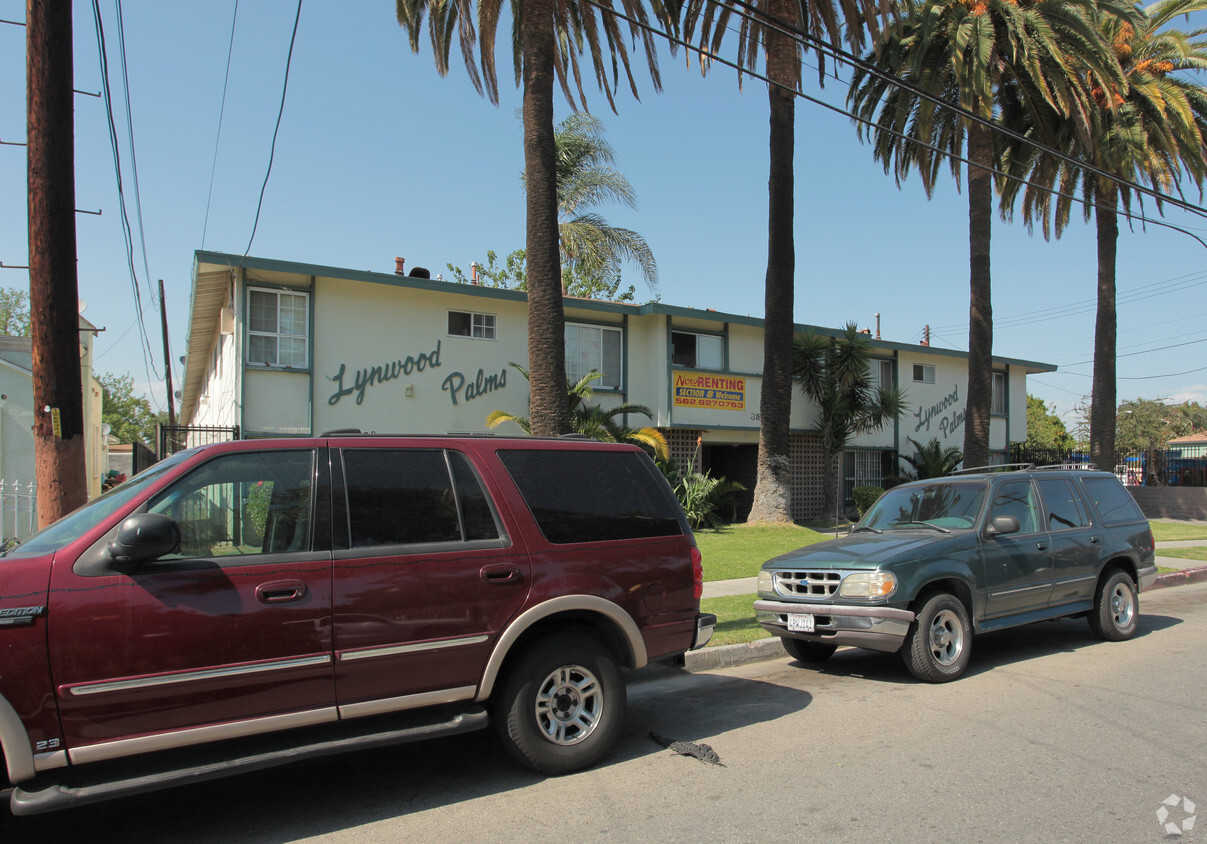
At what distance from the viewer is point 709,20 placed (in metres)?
18.7

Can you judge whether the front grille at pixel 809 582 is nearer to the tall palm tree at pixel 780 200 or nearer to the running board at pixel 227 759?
the running board at pixel 227 759

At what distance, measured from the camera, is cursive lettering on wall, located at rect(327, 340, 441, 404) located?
17500 millimetres

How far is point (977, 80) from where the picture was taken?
18.2 meters

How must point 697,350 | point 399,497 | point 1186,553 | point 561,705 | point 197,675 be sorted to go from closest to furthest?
point 197,675 < point 399,497 < point 561,705 < point 1186,553 < point 697,350

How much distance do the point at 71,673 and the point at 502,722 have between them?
2206mm

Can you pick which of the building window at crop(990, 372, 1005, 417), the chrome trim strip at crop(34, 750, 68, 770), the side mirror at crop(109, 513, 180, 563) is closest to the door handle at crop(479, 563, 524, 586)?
the side mirror at crop(109, 513, 180, 563)

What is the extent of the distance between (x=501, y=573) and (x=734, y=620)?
16.2 ft

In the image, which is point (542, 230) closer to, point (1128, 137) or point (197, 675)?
point (197, 675)

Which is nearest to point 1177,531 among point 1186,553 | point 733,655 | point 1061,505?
point 1186,553

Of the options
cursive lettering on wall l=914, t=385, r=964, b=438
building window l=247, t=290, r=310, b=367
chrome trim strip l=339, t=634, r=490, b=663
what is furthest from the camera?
cursive lettering on wall l=914, t=385, r=964, b=438

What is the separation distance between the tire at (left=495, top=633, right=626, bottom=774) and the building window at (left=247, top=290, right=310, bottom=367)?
13.7m

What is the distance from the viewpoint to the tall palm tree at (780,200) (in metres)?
18.1

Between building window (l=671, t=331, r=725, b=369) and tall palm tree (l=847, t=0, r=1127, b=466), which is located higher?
tall palm tree (l=847, t=0, r=1127, b=466)

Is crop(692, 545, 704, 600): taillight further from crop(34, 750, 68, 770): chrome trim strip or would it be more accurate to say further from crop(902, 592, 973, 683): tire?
crop(34, 750, 68, 770): chrome trim strip
